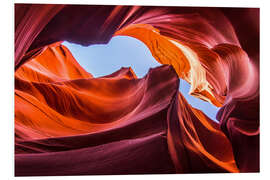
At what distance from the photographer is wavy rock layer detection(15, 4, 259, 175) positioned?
5.92 feet

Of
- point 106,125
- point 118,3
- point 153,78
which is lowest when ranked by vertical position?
point 106,125

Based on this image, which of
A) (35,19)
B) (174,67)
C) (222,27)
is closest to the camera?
(35,19)

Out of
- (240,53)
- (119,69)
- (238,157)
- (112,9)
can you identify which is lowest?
(238,157)

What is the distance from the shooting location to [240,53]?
2002mm

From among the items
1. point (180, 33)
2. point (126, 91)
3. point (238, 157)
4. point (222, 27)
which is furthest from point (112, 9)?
point (238, 157)

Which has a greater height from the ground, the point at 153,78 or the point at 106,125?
the point at 153,78

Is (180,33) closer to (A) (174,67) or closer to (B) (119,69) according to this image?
(A) (174,67)

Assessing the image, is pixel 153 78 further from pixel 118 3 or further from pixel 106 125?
pixel 118 3

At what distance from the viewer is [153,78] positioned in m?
2.09

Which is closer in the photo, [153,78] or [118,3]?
[118,3]

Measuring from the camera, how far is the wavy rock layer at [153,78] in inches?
71.0

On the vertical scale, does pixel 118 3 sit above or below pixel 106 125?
above

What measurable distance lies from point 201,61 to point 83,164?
4.31 ft

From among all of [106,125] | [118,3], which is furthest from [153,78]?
[118,3]
